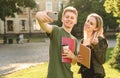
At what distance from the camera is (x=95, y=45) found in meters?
5.51

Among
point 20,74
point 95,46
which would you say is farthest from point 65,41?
point 20,74

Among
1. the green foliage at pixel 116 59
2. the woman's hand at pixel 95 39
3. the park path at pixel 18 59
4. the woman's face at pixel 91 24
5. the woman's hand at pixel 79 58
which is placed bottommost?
the park path at pixel 18 59

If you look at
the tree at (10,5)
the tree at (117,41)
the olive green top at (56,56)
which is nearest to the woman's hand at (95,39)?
the olive green top at (56,56)

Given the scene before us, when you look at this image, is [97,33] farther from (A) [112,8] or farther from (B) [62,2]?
Result: (B) [62,2]

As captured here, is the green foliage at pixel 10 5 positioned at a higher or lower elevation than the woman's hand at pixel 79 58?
higher

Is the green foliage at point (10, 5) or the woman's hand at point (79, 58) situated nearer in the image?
the woman's hand at point (79, 58)

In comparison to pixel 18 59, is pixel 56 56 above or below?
above

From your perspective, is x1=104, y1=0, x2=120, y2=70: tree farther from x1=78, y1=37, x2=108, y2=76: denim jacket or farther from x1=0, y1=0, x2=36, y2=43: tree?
x1=0, y1=0, x2=36, y2=43: tree

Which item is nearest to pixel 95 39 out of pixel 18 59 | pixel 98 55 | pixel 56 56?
pixel 98 55

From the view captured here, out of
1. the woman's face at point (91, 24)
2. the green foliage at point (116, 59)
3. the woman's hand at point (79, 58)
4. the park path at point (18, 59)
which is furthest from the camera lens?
the park path at point (18, 59)

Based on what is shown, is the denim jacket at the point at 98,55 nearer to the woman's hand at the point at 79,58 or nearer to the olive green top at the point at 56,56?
the woman's hand at the point at 79,58

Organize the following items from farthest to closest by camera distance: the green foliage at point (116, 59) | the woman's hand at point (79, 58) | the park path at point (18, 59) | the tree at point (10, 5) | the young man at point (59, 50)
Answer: the tree at point (10, 5) → the park path at point (18, 59) → the green foliage at point (116, 59) → the woman's hand at point (79, 58) → the young man at point (59, 50)

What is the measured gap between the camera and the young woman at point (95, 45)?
18.1ft

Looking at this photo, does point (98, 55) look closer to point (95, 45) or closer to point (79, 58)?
point (95, 45)
